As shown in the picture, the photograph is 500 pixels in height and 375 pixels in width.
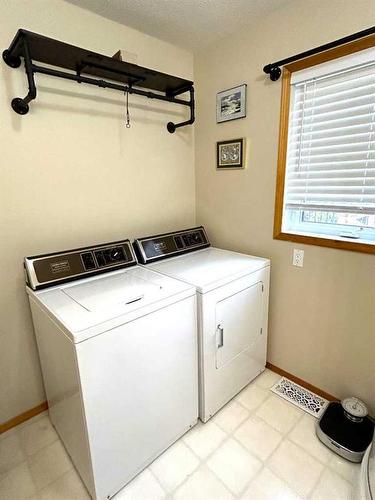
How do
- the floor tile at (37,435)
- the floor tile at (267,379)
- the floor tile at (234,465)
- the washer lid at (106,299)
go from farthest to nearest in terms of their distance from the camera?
the floor tile at (267,379) → the floor tile at (37,435) → the floor tile at (234,465) → the washer lid at (106,299)

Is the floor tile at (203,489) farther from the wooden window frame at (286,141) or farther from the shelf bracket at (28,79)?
the shelf bracket at (28,79)

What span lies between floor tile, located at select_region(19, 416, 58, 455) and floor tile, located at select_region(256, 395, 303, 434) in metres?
1.30

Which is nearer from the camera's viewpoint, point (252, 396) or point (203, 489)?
point (203, 489)

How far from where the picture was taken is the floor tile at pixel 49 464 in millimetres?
1397

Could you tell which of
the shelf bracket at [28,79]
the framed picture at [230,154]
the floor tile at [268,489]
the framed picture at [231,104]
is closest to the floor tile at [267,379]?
the floor tile at [268,489]

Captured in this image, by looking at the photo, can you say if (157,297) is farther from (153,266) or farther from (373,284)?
(373,284)

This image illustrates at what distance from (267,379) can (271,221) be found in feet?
3.91

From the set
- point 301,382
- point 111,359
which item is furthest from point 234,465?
point 111,359

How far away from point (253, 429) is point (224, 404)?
233mm

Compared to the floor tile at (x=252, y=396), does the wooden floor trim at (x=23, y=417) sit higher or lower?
higher

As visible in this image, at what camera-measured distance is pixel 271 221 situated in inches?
74.9

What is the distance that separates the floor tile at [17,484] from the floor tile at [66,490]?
0.07m

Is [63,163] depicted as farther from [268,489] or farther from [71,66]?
[268,489]

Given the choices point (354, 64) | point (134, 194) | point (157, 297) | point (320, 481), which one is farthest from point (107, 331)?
point (354, 64)
